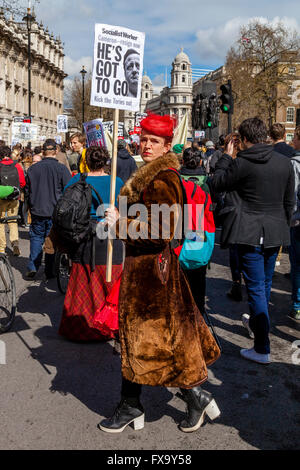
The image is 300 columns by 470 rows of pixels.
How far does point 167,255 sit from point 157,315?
0.37 metres

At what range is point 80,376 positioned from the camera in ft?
14.4

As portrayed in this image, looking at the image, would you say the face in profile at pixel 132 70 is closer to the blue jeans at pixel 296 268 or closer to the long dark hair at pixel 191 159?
the long dark hair at pixel 191 159

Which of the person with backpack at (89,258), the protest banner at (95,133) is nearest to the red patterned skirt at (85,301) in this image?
the person with backpack at (89,258)

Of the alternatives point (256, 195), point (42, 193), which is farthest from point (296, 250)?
point (42, 193)

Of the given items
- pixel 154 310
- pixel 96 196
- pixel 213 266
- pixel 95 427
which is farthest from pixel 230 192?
pixel 213 266

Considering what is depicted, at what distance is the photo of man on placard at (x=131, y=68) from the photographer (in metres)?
4.45

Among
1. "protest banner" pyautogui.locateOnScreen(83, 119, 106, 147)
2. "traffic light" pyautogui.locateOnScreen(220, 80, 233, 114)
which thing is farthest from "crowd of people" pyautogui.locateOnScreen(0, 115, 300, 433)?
"traffic light" pyautogui.locateOnScreen(220, 80, 233, 114)

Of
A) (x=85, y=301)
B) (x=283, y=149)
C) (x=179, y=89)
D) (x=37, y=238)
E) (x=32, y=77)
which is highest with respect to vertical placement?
(x=179, y=89)

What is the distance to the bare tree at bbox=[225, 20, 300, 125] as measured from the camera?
46406mm

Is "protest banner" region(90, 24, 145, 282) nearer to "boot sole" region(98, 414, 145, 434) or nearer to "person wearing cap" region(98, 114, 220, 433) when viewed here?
"person wearing cap" region(98, 114, 220, 433)

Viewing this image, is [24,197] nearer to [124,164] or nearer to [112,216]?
[124,164]

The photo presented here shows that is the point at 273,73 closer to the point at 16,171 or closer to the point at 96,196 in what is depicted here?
the point at 16,171

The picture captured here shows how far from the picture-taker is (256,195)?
4.51m
